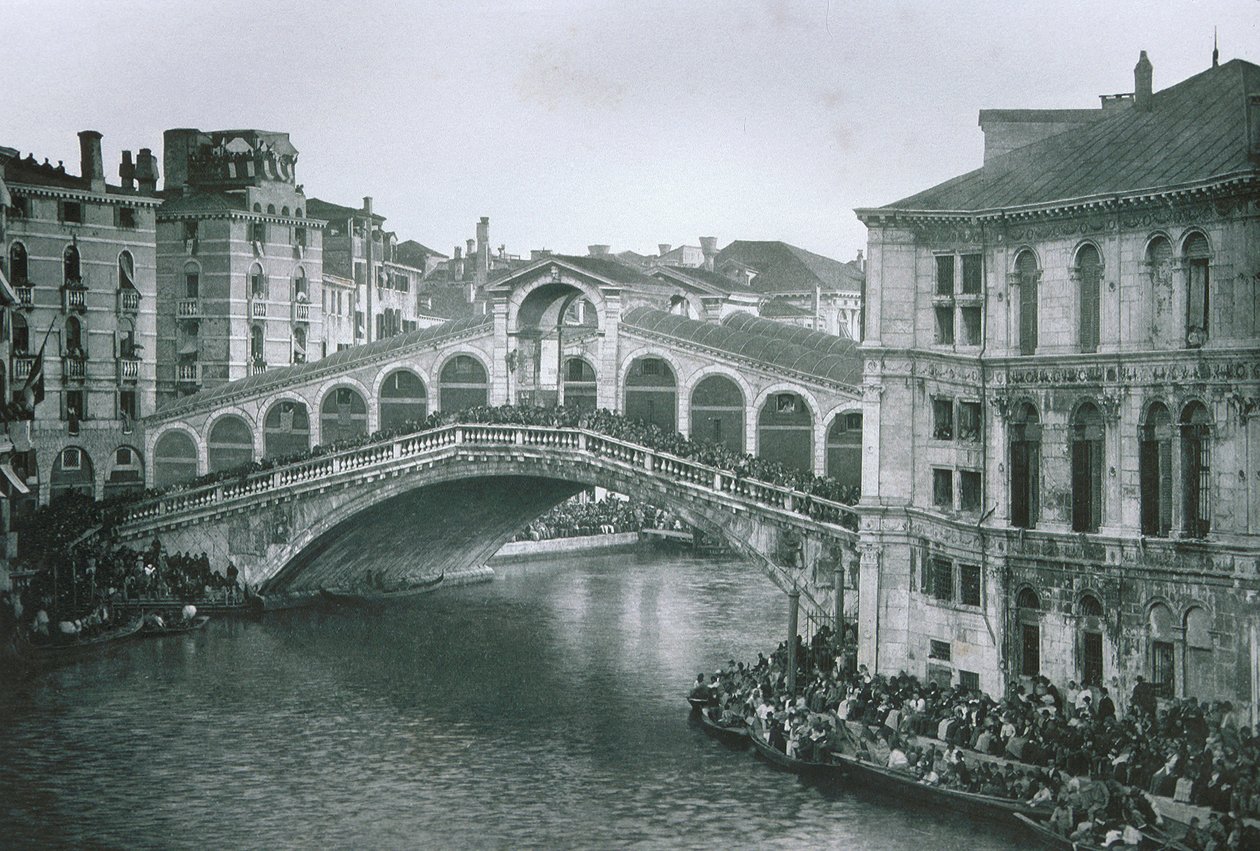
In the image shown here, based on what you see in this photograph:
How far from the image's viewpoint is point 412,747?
111ft

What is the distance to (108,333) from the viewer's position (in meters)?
52.6

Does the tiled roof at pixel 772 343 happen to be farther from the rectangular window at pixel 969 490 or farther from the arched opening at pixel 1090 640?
the arched opening at pixel 1090 640

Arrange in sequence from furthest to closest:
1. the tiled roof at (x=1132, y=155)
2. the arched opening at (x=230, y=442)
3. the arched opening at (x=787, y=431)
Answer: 1. the arched opening at (x=230, y=442)
2. the arched opening at (x=787, y=431)
3. the tiled roof at (x=1132, y=155)

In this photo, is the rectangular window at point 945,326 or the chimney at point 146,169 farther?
the chimney at point 146,169

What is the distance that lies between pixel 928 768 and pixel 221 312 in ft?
110

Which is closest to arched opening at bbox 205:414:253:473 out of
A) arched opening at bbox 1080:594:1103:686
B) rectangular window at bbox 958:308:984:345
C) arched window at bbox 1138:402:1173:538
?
rectangular window at bbox 958:308:984:345

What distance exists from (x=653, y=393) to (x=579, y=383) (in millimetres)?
2731

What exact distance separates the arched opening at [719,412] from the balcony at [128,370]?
18182 millimetres

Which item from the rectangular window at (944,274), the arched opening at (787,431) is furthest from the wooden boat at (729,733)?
the arched opening at (787,431)

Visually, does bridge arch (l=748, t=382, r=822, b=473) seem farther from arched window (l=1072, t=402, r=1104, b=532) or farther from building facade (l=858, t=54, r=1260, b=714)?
arched window (l=1072, t=402, r=1104, b=532)

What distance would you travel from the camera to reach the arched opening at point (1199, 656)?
27.7 metres

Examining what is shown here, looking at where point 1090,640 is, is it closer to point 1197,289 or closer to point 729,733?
point 1197,289

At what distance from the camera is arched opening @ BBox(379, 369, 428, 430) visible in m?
53.2

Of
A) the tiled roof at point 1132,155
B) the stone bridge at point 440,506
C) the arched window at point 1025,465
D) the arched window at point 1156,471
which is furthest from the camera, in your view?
the stone bridge at point 440,506
